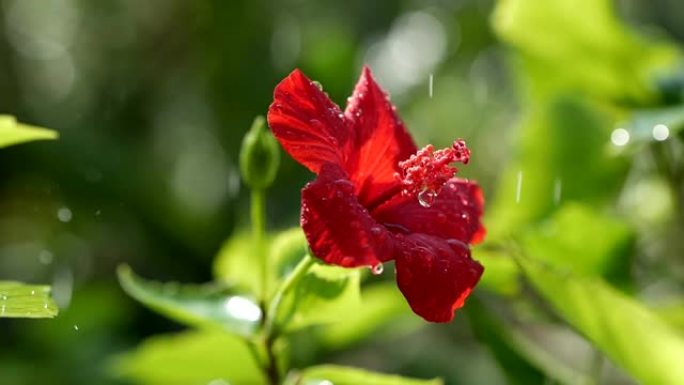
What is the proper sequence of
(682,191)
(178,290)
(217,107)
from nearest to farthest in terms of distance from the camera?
(178,290) → (682,191) → (217,107)

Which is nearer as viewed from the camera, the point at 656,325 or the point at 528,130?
the point at 656,325

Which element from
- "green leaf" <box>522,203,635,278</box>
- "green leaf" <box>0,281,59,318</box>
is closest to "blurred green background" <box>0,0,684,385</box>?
"green leaf" <box>522,203,635,278</box>

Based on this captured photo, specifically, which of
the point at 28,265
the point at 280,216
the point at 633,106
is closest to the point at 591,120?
the point at 633,106

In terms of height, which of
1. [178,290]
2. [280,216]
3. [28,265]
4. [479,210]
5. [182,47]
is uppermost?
[479,210]

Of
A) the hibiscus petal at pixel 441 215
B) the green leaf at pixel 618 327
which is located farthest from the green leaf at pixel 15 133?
the green leaf at pixel 618 327

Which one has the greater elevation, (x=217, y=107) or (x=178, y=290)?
(x=178, y=290)

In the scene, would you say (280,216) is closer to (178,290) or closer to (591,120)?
(591,120)
